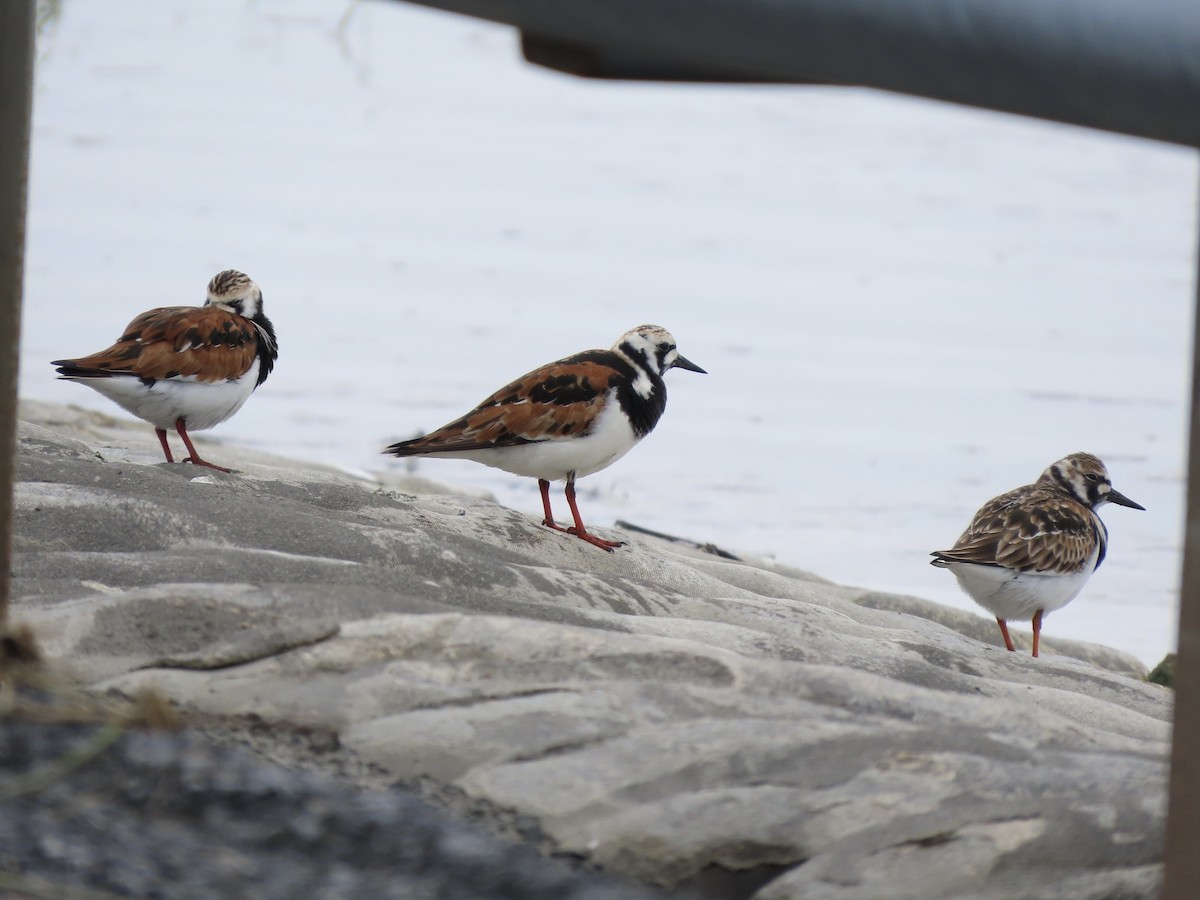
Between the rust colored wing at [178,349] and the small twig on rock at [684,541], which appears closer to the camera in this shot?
the rust colored wing at [178,349]

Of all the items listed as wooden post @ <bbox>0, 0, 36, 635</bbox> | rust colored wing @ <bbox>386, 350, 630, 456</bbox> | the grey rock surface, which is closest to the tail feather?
the grey rock surface

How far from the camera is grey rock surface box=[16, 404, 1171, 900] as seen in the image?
2.81 m

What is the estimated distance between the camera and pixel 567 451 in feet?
19.0

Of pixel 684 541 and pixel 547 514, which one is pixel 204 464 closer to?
pixel 547 514

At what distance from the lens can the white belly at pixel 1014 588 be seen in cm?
615

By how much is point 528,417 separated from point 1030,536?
201 cm

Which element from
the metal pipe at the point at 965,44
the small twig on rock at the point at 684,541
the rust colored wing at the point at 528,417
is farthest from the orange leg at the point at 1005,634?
the metal pipe at the point at 965,44

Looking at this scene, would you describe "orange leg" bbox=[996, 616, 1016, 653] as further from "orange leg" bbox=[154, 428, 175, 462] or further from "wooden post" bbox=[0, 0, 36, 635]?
"wooden post" bbox=[0, 0, 36, 635]

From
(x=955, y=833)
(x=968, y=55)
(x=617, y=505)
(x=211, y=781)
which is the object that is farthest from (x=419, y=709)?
(x=617, y=505)

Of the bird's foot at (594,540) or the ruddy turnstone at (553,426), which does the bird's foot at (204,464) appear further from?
the bird's foot at (594,540)

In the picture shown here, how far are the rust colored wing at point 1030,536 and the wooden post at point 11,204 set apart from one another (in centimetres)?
385

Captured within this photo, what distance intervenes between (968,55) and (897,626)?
11.9ft

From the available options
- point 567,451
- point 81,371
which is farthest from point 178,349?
point 567,451

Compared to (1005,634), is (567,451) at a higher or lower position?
higher
